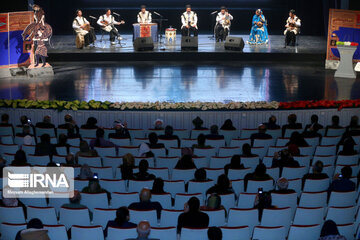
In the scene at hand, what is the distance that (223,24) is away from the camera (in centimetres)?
1983

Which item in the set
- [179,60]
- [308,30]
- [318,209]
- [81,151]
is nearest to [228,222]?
[318,209]

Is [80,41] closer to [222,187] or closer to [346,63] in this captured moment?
[346,63]

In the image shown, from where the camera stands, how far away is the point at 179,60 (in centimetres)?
1756

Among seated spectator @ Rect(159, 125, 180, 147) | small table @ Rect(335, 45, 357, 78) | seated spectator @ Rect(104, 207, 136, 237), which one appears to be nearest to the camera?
seated spectator @ Rect(104, 207, 136, 237)

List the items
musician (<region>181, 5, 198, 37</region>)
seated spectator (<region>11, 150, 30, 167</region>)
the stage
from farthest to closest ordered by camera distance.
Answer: musician (<region>181, 5, 198, 37</region>) < the stage < seated spectator (<region>11, 150, 30, 167</region>)

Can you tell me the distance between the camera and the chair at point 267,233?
556cm

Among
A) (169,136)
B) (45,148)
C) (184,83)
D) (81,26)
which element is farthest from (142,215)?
(81,26)

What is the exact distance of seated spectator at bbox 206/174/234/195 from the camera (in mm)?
6602

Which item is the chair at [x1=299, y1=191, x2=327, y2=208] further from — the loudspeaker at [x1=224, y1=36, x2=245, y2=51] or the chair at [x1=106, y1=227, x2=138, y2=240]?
the loudspeaker at [x1=224, y1=36, x2=245, y2=51]

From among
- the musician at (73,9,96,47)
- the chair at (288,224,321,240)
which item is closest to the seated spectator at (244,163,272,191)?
the chair at (288,224,321,240)

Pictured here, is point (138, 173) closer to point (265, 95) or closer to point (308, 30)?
point (265, 95)

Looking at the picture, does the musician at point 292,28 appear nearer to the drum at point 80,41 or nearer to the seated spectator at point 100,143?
the drum at point 80,41

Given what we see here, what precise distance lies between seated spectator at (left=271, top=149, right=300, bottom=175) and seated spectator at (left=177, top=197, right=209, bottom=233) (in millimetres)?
2350

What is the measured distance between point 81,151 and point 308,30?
55.4 feet
